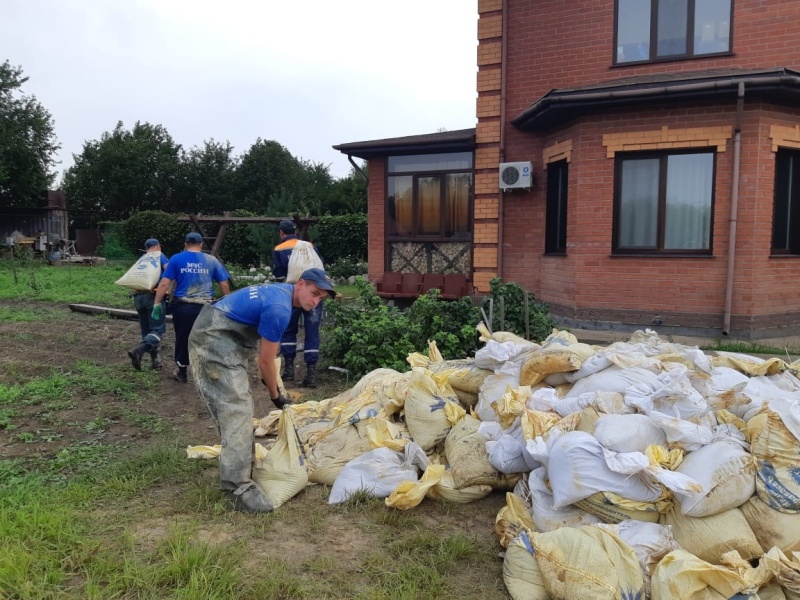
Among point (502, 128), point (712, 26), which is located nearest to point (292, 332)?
point (502, 128)

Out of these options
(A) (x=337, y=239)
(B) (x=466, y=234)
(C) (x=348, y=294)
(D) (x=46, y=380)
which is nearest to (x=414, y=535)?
(D) (x=46, y=380)

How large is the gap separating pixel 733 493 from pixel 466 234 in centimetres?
869

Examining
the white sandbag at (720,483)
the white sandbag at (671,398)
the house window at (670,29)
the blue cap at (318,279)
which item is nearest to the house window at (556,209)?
the house window at (670,29)

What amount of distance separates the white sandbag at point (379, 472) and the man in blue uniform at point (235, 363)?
47 cm

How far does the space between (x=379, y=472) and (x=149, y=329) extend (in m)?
4.55

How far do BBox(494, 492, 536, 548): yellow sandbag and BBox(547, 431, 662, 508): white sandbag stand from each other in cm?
23

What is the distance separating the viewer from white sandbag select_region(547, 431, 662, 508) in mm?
2934

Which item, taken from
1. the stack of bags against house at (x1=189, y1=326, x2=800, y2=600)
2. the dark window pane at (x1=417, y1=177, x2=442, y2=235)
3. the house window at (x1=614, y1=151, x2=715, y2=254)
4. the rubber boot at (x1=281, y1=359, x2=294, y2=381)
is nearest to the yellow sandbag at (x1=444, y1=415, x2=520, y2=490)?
the stack of bags against house at (x1=189, y1=326, x2=800, y2=600)

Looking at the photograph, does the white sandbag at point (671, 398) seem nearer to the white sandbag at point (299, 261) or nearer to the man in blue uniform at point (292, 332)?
the man in blue uniform at point (292, 332)

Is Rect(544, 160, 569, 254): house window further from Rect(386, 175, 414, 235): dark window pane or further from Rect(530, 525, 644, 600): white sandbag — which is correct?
Rect(530, 525, 644, 600): white sandbag

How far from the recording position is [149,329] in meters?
7.27

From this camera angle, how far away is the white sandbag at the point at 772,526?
2.78 meters

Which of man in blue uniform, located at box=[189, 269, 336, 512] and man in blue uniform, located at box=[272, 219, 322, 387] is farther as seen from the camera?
man in blue uniform, located at box=[272, 219, 322, 387]

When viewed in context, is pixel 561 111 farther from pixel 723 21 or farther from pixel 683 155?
pixel 723 21
